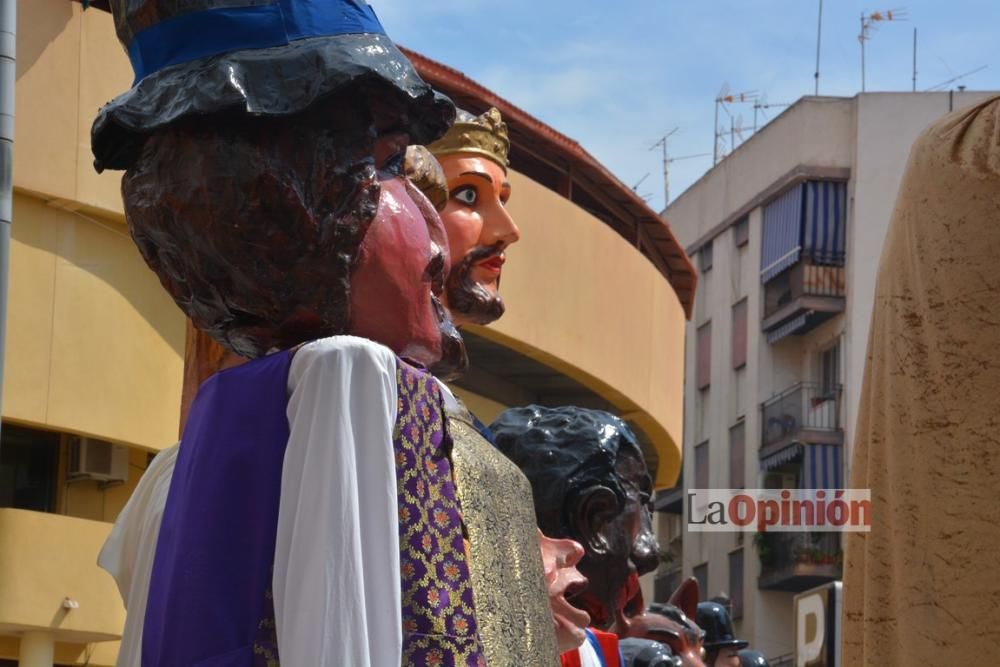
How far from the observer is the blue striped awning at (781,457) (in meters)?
35.3

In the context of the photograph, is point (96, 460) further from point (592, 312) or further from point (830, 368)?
point (830, 368)

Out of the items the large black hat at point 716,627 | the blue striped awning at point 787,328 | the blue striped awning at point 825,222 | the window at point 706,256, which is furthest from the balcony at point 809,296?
the large black hat at point 716,627

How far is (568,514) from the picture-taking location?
5168mm

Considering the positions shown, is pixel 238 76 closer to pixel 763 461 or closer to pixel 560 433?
pixel 560 433

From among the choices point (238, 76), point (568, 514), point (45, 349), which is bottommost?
point (568, 514)

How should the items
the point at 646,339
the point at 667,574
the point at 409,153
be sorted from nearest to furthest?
the point at 409,153, the point at 646,339, the point at 667,574

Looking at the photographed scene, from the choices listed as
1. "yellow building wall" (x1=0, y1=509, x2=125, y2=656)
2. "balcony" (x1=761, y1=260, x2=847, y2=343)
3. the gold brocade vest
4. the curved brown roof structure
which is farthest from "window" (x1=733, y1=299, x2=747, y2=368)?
the gold brocade vest

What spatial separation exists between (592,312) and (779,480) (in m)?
18.6

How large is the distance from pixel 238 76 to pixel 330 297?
1.27 ft

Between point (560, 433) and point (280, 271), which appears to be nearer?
point (280, 271)

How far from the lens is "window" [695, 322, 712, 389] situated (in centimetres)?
3928

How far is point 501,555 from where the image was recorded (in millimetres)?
3688

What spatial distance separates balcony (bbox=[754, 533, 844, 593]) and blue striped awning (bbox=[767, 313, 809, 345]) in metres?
3.29

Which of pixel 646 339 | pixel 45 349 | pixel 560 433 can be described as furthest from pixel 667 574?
pixel 560 433
